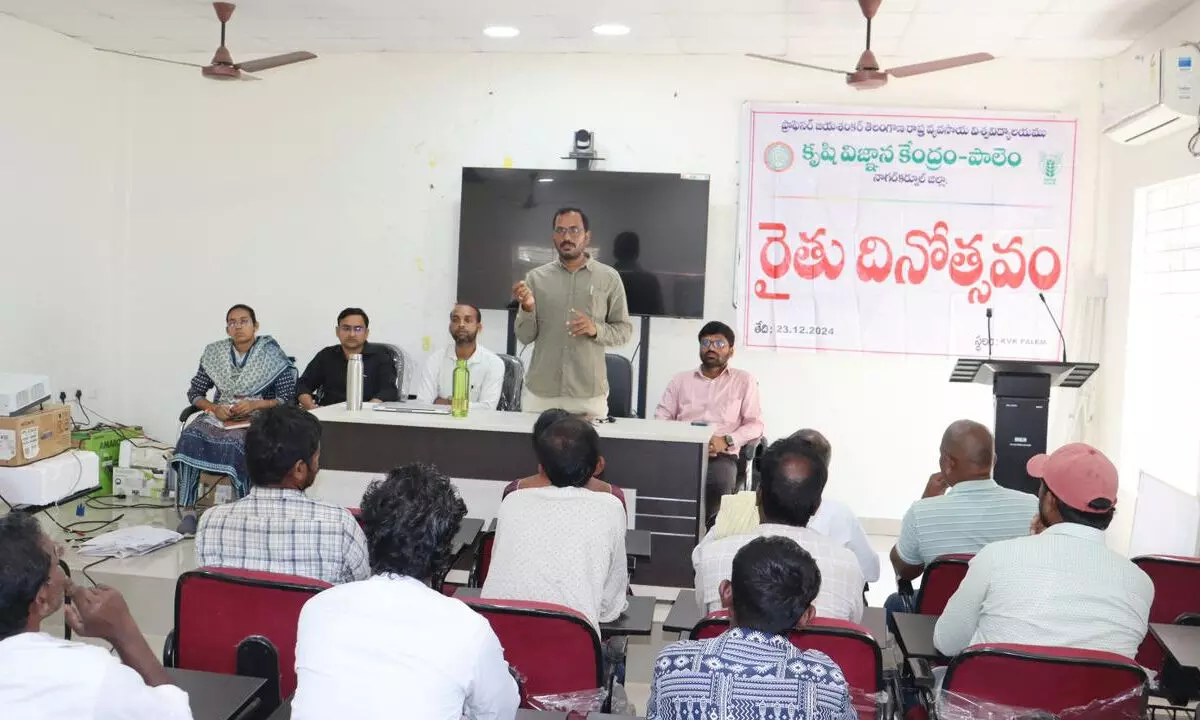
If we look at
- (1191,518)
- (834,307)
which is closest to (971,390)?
(834,307)

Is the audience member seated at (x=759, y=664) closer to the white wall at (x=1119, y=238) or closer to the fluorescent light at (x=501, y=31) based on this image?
the white wall at (x=1119, y=238)

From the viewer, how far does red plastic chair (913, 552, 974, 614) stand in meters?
2.77

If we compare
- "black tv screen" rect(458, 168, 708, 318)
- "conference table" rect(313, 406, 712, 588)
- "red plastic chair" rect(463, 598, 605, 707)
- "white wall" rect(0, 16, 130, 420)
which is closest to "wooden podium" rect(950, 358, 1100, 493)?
"conference table" rect(313, 406, 712, 588)

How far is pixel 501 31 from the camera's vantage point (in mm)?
5973

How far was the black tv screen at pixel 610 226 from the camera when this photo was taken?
6258 millimetres

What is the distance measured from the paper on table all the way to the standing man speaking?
1.96 metres

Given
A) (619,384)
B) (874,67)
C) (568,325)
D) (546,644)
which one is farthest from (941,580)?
(874,67)

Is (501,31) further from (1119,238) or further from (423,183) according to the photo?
(1119,238)

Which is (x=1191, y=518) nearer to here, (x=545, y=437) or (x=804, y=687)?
(x=545, y=437)

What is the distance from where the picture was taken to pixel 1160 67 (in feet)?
15.6

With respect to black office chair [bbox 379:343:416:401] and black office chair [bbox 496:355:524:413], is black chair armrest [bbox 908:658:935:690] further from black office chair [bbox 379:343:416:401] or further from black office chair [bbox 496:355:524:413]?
black office chair [bbox 379:343:416:401]

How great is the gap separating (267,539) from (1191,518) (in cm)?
420

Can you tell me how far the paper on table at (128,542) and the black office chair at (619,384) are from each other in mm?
2357

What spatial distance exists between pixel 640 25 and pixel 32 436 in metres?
4.12
